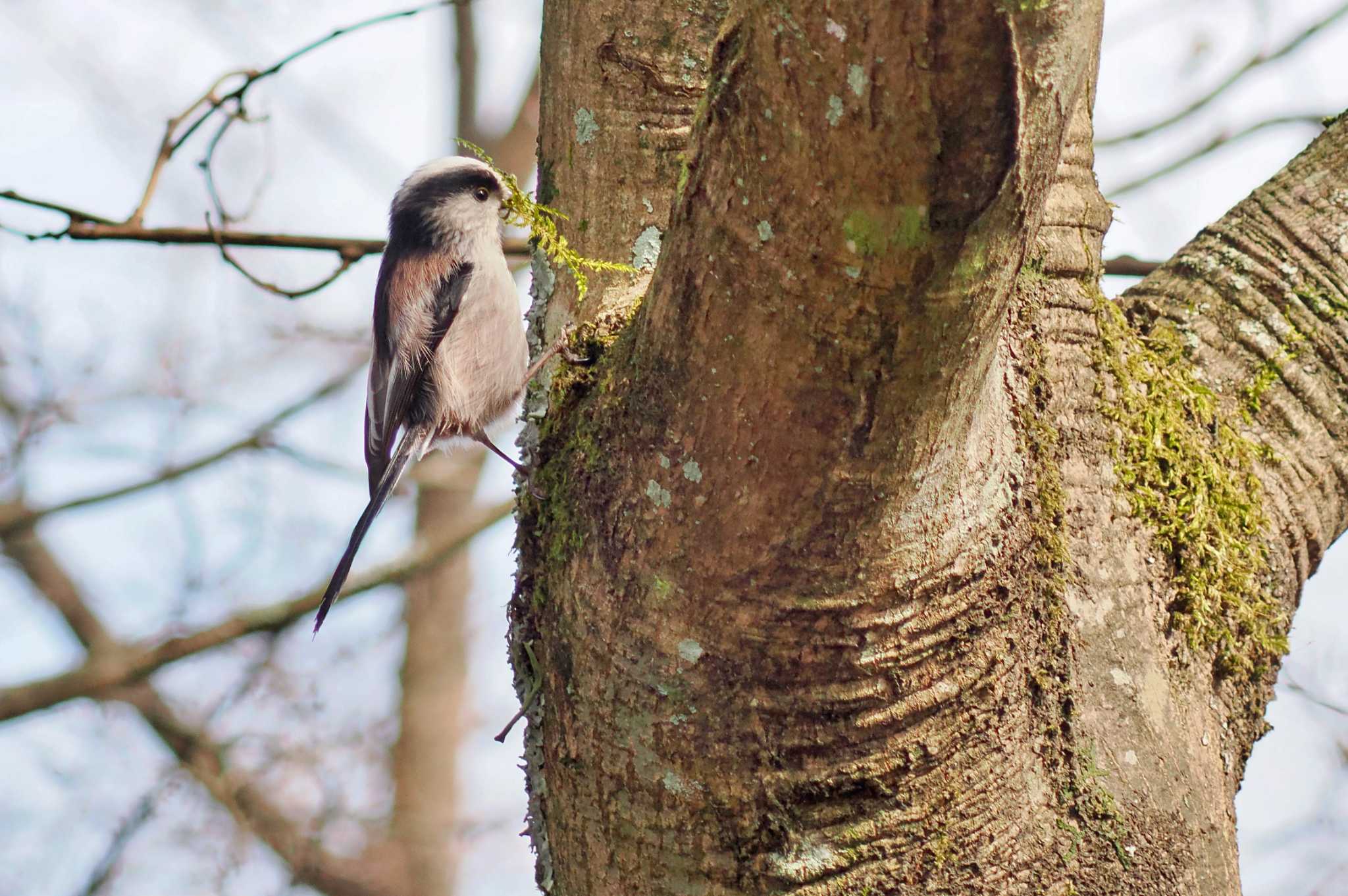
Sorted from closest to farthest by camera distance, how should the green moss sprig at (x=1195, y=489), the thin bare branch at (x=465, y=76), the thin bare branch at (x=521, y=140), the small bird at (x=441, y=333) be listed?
the green moss sprig at (x=1195, y=489) → the small bird at (x=441, y=333) → the thin bare branch at (x=521, y=140) → the thin bare branch at (x=465, y=76)

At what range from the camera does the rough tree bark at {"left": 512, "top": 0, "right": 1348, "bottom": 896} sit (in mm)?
1110

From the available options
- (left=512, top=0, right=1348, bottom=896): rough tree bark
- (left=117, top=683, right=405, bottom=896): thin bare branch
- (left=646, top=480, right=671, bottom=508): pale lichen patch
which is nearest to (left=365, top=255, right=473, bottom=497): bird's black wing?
(left=512, top=0, right=1348, bottom=896): rough tree bark

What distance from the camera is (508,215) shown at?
3.02 metres

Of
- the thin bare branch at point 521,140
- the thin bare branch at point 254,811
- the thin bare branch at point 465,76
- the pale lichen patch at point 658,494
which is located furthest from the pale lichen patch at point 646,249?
the thin bare branch at point 465,76

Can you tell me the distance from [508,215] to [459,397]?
0.58m

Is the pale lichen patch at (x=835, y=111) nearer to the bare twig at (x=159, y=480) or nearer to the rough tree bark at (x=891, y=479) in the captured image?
the rough tree bark at (x=891, y=479)

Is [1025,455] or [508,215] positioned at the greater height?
[508,215]

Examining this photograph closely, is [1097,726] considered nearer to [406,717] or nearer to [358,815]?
[358,815]

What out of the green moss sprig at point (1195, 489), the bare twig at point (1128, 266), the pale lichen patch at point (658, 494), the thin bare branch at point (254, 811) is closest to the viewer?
the pale lichen patch at point (658, 494)

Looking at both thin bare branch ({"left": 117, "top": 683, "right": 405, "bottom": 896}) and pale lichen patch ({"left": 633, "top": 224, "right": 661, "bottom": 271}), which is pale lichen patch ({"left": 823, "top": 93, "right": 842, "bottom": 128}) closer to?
pale lichen patch ({"left": 633, "top": 224, "right": 661, "bottom": 271})

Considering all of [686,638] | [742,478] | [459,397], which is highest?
[459,397]

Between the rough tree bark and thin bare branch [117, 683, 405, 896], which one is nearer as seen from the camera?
the rough tree bark

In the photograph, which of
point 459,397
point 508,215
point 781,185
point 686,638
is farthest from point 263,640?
point 781,185

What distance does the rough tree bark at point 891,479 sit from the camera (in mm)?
1110
